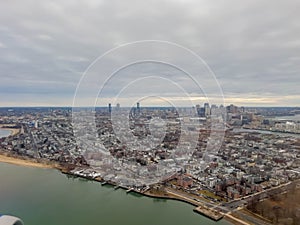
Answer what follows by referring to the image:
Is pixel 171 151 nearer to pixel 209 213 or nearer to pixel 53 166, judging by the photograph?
pixel 209 213

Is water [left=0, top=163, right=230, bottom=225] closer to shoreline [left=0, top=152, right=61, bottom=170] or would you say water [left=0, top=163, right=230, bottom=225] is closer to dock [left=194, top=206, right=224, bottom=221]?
dock [left=194, top=206, right=224, bottom=221]

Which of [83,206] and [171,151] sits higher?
[171,151]

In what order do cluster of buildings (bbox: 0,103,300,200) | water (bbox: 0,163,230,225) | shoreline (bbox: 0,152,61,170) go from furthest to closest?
1. shoreline (bbox: 0,152,61,170)
2. water (bbox: 0,163,230,225)
3. cluster of buildings (bbox: 0,103,300,200)

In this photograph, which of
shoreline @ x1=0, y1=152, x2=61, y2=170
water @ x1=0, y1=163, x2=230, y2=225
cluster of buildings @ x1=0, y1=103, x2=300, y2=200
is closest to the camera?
cluster of buildings @ x1=0, y1=103, x2=300, y2=200

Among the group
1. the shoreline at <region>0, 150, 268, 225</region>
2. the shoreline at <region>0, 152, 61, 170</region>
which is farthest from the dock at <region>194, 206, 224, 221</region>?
the shoreline at <region>0, 152, 61, 170</region>

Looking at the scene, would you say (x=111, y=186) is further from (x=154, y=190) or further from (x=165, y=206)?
(x=165, y=206)

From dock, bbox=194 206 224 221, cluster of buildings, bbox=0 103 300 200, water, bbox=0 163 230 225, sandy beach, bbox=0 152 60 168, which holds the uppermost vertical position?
cluster of buildings, bbox=0 103 300 200

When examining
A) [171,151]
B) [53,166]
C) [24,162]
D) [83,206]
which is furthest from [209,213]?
[24,162]

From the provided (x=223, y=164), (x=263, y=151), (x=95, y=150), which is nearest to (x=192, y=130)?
(x=95, y=150)

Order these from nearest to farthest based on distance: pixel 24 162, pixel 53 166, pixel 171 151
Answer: pixel 171 151
pixel 53 166
pixel 24 162
